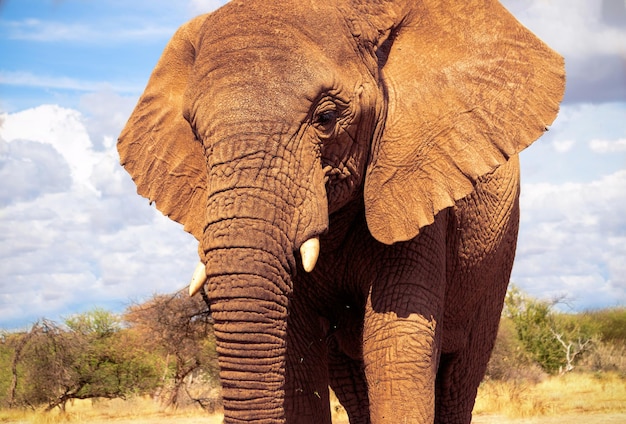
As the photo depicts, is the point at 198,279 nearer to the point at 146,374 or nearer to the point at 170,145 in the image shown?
the point at 170,145

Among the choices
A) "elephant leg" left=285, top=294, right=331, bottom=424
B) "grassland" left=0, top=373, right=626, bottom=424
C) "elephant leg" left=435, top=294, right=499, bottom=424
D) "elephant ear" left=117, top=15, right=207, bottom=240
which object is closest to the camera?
"elephant ear" left=117, top=15, right=207, bottom=240

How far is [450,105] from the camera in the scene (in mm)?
4773

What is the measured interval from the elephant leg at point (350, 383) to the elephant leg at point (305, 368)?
933 mm

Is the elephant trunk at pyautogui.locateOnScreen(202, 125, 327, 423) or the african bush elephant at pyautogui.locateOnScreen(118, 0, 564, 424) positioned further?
the african bush elephant at pyautogui.locateOnScreen(118, 0, 564, 424)

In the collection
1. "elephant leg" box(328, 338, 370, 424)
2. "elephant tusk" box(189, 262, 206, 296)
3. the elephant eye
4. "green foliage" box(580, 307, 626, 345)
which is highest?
"green foliage" box(580, 307, 626, 345)

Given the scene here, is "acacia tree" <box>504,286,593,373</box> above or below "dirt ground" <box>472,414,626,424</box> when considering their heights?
above

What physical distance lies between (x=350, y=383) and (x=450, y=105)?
2.42m

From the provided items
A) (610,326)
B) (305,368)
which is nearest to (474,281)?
(305,368)

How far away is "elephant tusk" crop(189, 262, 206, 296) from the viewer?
4297 mm

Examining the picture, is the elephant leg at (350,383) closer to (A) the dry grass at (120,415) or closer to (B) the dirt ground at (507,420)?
(B) the dirt ground at (507,420)

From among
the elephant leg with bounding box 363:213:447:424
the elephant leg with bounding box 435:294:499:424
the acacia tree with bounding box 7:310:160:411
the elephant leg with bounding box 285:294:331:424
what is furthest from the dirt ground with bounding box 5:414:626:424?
the elephant leg with bounding box 363:213:447:424

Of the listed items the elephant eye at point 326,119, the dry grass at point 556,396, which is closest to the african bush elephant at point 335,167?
the elephant eye at point 326,119

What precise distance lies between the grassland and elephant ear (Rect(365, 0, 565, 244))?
27.2ft

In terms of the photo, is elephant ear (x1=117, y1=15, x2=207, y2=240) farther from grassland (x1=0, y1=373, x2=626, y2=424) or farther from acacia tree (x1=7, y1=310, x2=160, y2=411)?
acacia tree (x1=7, y1=310, x2=160, y2=411)
